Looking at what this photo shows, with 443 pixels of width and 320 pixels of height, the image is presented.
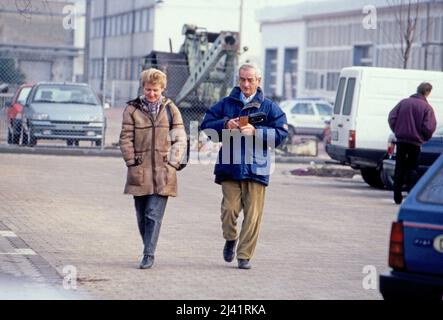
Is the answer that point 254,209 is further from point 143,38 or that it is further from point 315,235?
point 143,38

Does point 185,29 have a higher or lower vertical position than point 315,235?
higher

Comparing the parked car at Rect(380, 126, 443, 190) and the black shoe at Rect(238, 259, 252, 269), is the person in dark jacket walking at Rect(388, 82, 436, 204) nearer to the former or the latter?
the parked car at Rect(380, 126, 443, 190)

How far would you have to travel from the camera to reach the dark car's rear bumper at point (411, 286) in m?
8.17

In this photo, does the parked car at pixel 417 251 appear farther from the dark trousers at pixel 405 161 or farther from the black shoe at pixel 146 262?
the dark trousers at pixel 405 161

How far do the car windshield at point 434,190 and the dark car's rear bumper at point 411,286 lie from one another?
51 cm

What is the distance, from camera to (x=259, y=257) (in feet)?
42.7

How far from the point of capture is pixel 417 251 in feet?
27.2

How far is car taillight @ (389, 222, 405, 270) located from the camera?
27.5ft

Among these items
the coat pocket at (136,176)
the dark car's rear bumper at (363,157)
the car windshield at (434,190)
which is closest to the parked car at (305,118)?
the dark car's rear bumper at (363,157)

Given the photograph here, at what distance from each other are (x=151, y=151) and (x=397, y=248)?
3989mm

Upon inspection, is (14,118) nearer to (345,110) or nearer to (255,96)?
(345,110)

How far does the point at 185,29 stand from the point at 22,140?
864 cm

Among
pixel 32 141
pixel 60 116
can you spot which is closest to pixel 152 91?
pixel 60 116

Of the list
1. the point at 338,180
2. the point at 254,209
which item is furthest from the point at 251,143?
the point at 338,180
